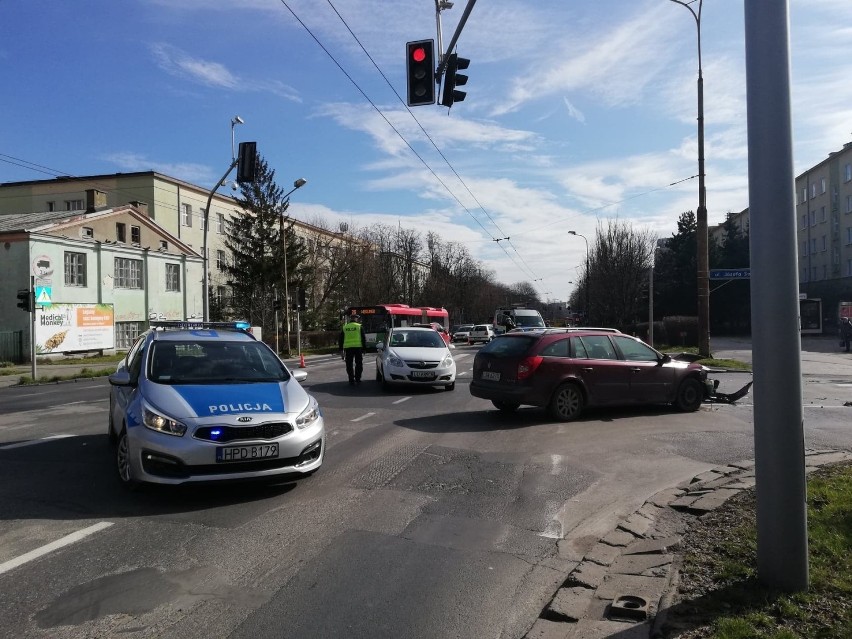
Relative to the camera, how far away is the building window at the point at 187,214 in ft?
193

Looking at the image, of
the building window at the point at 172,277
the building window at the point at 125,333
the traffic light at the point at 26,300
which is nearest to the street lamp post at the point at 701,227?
the traffic light at the point at 26,300

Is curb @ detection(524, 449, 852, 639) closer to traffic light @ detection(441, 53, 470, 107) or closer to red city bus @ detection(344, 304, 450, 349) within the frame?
traffic light @ detection(441, 53, 470, 107)

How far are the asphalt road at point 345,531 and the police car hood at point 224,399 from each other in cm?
82

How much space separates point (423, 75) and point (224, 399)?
6637 mm

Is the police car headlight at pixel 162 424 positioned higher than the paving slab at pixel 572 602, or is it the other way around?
the police car headlight at pixel 162 424

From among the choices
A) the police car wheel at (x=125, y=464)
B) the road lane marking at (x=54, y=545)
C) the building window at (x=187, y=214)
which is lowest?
the road lane marking at (x=54, y=545)

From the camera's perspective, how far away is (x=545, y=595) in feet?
13.5

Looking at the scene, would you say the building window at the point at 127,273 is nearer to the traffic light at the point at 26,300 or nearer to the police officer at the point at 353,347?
the traffic light at the point at 26,300

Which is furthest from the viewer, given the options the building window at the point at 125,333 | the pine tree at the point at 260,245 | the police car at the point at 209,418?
the pine tree at the point at 260,245

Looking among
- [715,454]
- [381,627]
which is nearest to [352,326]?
[715,454]

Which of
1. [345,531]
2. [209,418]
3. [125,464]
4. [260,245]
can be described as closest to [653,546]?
[345,531]

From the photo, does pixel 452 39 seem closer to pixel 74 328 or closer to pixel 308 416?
pixel 308 416

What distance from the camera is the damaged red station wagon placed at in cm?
1068

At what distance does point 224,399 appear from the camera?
6238 mm
